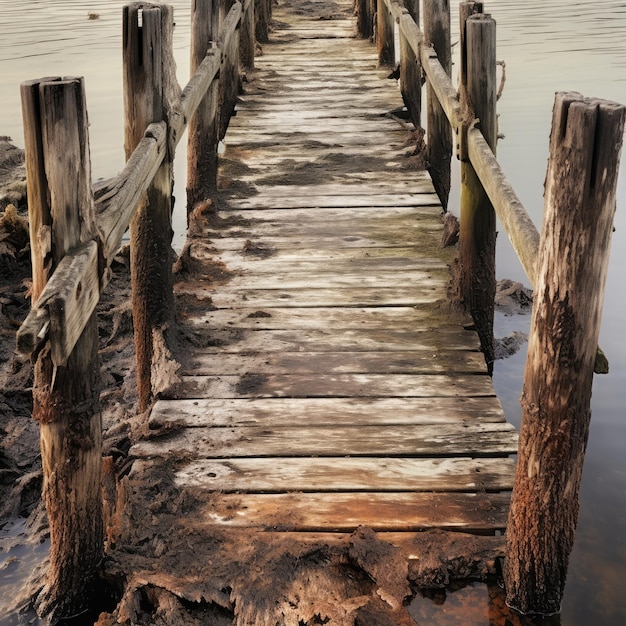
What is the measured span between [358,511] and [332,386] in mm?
905

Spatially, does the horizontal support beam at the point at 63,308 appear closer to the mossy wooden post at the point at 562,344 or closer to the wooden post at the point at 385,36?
the mossy wooden post at the point at 562,344

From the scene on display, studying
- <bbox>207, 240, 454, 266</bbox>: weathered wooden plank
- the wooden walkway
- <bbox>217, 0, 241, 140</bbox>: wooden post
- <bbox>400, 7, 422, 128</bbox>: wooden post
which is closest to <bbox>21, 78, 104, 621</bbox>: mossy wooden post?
the wooden walkway

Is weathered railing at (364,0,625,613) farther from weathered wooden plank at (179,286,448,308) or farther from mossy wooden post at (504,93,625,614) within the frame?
weathered wooden plank at (179,286,448,308)

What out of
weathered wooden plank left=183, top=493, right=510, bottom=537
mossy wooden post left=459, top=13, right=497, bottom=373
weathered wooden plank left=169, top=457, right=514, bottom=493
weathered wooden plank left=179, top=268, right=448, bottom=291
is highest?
mossy wooden post left=459, top=13, right=497, bottom=373

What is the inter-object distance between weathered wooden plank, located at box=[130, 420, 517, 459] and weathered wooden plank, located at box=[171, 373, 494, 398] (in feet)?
0.88

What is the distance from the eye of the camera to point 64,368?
2629 millimetres

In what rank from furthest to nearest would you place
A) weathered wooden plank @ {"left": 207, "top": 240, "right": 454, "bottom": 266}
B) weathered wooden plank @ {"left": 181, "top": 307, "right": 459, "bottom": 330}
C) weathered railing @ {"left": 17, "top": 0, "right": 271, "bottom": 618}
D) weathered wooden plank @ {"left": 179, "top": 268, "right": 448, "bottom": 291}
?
weathered wooden plank @ {"left": 207, "top": 240, "right": 454, "bottom": 266} → weathered wooden plank @ {"left": 179, "top": 268, "right": 448, "bottom": 291} → weathered wooden plank @ {"left": 181, "top": 307, "right": 459, "bottom": 330} → weathered railing @ {"left": 17, "top": 0, "right": 271, "bottom": 618}

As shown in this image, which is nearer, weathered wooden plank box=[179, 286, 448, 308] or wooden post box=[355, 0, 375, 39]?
weathered wooden plank box=[179, 286, 448, 308]

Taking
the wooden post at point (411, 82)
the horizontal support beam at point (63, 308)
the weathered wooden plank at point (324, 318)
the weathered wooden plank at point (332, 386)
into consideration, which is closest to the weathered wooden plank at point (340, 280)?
the weathered wooden plank at point (324, 318)

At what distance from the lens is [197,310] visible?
4.62 meters

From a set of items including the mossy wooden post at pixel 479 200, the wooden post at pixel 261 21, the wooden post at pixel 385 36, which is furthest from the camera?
the wooden post at pixel 261 21

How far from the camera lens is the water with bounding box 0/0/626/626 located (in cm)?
342

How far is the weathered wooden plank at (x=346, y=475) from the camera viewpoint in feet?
10.4

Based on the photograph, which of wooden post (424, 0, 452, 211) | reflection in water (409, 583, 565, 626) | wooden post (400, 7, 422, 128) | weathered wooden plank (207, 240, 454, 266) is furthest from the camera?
wooden post (400, 7, 422, 128)
